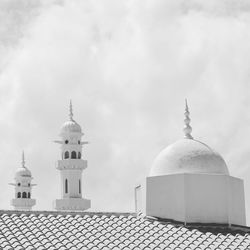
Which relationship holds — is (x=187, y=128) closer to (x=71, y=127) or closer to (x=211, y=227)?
(x=211, y=227)

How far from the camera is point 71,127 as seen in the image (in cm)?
4047

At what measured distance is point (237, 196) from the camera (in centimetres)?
1574

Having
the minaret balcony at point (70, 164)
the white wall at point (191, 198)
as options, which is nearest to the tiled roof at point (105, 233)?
the white wall at point (191, 198)

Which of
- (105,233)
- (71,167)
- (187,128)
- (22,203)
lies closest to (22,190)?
(22,203)

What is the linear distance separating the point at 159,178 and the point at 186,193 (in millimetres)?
767

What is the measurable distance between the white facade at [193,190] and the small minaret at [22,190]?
3315 centimetres

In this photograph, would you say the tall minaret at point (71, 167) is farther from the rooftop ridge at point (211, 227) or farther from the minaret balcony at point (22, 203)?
the rooftop ridge at point (211, 227)

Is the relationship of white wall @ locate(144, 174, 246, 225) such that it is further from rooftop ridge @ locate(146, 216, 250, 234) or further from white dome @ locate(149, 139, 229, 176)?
white dome @ locate(149, 139, 229, 176)

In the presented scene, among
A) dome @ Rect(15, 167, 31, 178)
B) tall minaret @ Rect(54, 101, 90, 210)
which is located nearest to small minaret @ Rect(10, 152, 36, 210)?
dome @ Rect(15, 167, 31, 178)

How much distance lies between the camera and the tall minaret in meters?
38.6

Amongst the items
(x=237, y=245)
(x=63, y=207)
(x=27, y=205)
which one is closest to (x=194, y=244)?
(x=237, y=245)

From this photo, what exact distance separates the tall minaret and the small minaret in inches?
335

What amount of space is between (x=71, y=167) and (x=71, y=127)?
8.77ft

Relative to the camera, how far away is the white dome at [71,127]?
40.3m
